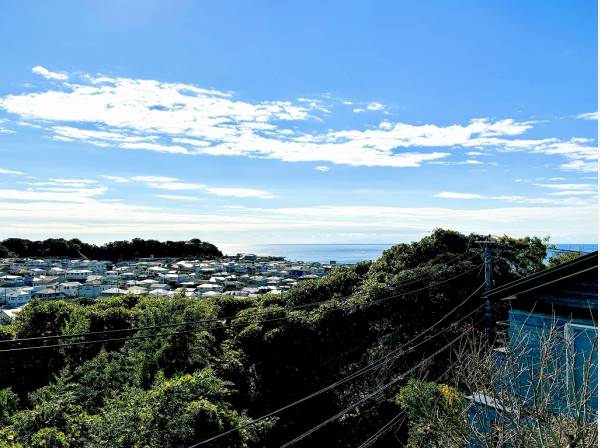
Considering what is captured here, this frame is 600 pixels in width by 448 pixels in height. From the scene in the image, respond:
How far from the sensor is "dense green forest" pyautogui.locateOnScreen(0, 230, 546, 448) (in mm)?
14055

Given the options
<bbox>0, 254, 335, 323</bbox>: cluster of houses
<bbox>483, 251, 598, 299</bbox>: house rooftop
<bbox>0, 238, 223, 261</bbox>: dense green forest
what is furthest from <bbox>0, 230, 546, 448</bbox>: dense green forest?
<bbox>0, 238, 223, 261</bbox>: dense green forest

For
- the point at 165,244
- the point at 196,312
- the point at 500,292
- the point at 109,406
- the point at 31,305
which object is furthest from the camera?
the point at 165,244

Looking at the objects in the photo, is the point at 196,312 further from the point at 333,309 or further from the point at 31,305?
the point at 31,305

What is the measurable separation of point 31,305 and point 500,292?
1928cm

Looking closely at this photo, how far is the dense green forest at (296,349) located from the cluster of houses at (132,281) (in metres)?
26.4

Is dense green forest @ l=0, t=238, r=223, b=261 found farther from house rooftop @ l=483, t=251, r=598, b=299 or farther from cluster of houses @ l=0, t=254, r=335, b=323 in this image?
house rooftop @ l=483, t=251, r=598, b=299

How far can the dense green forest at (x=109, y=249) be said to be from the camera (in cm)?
11025

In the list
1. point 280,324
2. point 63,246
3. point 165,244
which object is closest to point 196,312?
point 280,324

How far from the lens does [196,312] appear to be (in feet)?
53.4

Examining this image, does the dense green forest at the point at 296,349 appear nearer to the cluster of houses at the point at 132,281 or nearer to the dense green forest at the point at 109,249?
the cluster of houses at the point at 132,281

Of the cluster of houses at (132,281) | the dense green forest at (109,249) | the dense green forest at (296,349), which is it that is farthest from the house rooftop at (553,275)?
the dense green forest at (109,249)

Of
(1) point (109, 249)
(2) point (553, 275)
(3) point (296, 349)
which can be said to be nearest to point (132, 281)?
(1) point (109, 249)

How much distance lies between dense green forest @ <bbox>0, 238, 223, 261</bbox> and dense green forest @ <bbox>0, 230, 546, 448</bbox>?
9381 cm

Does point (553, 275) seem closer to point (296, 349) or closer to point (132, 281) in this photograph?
→ point (296, 349)
